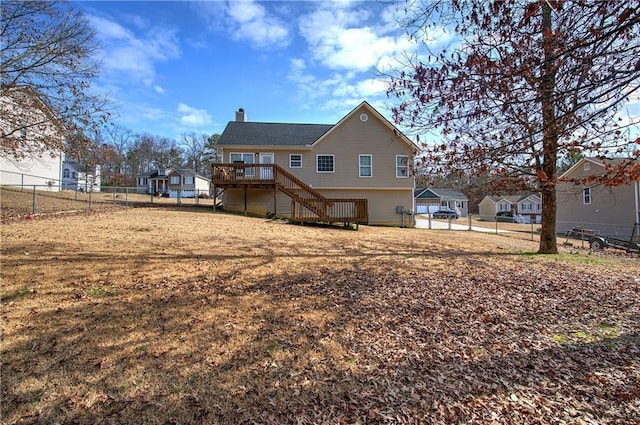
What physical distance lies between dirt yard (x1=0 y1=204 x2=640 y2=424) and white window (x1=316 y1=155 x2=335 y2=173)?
13726 millimetres

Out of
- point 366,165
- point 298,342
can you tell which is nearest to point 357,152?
point 366,165

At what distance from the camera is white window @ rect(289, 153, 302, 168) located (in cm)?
1945

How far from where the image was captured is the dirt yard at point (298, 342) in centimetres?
253

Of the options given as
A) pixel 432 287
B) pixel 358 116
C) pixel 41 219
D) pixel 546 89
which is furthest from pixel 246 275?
pixel 358 116

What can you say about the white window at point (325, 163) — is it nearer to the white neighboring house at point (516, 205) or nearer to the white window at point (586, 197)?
the white window at point (586, 197)

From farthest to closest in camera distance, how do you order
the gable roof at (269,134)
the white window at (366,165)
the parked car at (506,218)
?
the parked car at (506,218) → the white window at (366,165) → the gable roof at (269,134)

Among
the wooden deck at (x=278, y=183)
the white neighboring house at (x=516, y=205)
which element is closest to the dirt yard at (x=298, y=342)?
the wooden deck at (x=278, y=183)

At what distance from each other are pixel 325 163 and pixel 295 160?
6.24 feet

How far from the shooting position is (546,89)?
412 centimetres

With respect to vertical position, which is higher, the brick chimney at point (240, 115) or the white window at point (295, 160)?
the brick chimney at point (240, 115)

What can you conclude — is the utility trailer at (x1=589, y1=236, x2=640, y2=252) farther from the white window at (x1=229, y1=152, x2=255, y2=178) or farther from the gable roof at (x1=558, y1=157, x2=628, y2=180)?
the white window at (x1=229, y1=152, x2=255, y2=178)

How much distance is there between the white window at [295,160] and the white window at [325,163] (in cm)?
113

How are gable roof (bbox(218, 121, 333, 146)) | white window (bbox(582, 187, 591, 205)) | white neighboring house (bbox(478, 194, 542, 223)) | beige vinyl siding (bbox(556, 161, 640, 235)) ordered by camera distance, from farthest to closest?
white neighboring house (bbox(478, 194, 542, 223)) < white window (bbox(582, 187, 591, 205)) < beige vinyl siding (bbox(556, 161, 640, 235)) < gable roof (bbox(218, 121, 333, 146))

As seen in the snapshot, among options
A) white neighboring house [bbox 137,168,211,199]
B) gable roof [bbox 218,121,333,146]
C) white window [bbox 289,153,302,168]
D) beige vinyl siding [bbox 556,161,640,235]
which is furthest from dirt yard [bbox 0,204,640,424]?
white neighboring house [bbox 137,168,211,199]
